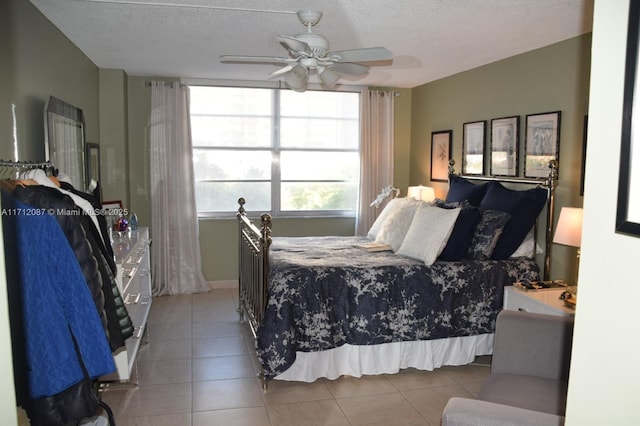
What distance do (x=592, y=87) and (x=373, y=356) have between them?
9.15 ft

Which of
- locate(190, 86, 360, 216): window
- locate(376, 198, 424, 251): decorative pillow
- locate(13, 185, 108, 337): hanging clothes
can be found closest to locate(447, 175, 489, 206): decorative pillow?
locate(376, 198, 424, 251): decorative pillow

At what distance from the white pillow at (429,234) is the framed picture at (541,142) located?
80 cm

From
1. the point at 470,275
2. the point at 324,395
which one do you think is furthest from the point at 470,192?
the point at 324,395

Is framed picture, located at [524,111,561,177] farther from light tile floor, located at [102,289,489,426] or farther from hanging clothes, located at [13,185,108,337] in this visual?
hanging clothes, located at [13,185,108,337]

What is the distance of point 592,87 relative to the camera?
1.13 m

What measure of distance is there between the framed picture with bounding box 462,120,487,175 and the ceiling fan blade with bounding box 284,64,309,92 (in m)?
2.08

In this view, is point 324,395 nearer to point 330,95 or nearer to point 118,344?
point 118,344

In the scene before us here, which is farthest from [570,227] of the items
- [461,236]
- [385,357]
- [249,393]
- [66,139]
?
[66,139]

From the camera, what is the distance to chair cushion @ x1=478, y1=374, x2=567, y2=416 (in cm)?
223

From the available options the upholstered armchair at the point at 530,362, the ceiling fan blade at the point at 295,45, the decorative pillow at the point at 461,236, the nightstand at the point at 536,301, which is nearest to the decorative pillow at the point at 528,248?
the decorative pillow at the point at 461,236

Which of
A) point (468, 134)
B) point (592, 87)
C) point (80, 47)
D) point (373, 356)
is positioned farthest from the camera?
point (468, 134)

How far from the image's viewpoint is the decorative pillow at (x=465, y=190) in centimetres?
448

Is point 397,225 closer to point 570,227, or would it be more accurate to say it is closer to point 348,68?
point 570,227

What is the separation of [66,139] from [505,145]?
3.44m
